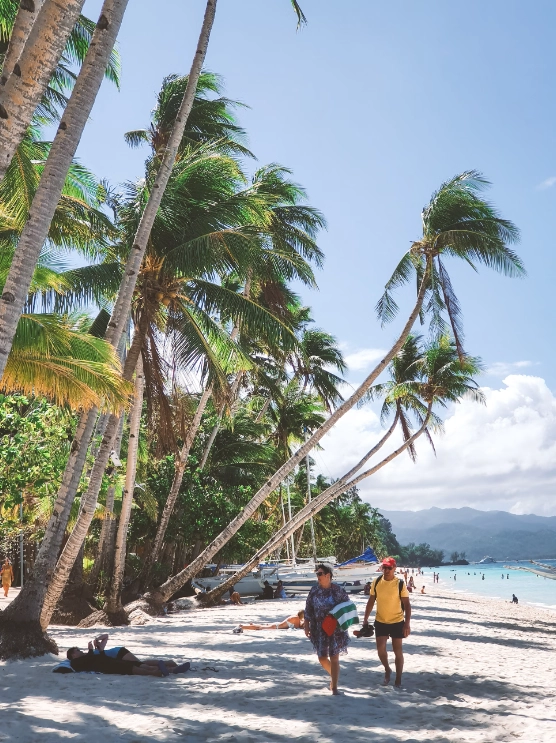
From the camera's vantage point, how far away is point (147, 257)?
12.7 metres

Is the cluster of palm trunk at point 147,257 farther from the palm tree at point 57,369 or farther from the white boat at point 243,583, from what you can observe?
the white boat at point 243,583

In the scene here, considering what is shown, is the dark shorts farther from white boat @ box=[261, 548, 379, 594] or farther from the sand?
white boat @ box=[261, 548, 379, 594]

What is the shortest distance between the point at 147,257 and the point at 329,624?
8.53 metres

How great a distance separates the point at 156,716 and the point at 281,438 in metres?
26.8

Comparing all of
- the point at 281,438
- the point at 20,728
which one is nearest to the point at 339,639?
the point at 20,728

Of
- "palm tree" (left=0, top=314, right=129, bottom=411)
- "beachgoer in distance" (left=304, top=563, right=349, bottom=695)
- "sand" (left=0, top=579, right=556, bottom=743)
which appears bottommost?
"sand" (left=0, top=579, right=556, bottom=743)

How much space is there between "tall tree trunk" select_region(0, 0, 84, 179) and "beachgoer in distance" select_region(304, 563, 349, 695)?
475 cm

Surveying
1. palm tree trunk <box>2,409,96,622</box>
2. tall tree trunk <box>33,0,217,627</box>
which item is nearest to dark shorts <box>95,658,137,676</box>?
palm tree trunk <box>2,409,96,622</box>

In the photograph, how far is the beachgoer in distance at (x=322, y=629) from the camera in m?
6.31

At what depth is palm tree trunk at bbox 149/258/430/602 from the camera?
16.2m

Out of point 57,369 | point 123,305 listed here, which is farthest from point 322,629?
point 123,305

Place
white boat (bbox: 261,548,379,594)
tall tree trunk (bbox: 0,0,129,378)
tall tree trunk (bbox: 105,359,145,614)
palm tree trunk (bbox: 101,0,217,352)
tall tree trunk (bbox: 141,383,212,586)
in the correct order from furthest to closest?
white boat (bbox: 261,548,379,594), tall tree trunk (bbox: 141,383,212,586), tall tree trunk (bbox: 105,359,145,614), palm tree trunk (bbox: 101,0,217,352), tall tree trunk (bbox: 0,0,129,378)

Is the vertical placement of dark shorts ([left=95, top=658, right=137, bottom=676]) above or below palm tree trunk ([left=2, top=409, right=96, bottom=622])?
below

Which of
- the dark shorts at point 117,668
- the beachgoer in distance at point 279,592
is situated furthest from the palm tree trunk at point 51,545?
the beachgoer in distance at point 279,592
